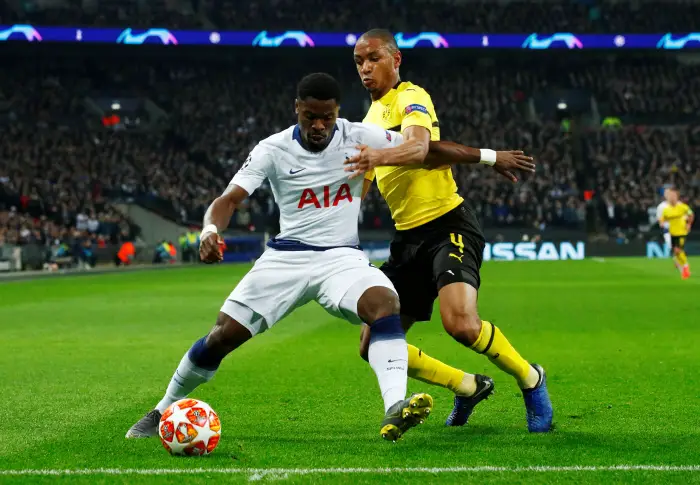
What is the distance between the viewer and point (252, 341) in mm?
12992

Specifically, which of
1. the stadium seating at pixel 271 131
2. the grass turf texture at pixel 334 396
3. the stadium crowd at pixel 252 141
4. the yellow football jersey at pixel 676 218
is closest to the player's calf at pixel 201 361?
the grass turf texture at pixel 334 396

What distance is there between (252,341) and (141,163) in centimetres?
3783

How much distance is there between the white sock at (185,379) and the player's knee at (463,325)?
1419 millimetres

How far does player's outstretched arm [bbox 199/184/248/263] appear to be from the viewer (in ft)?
18.1

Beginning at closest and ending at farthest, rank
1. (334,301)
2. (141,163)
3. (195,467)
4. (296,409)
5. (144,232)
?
(195,467) < (334,301) < (296,409) < (144,232) < (141,163)

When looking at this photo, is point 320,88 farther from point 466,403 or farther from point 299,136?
point 466,403

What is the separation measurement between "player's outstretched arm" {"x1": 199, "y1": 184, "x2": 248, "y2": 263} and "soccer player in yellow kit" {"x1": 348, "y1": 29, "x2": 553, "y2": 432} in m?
0.89

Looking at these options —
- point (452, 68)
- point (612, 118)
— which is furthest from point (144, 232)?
point (612, 118)

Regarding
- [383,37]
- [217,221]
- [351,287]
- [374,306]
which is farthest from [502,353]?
[383,37]

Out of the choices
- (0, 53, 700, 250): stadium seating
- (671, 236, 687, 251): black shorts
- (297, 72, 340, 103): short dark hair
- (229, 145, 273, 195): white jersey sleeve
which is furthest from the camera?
(0, 53, 700, 250): stadium seating

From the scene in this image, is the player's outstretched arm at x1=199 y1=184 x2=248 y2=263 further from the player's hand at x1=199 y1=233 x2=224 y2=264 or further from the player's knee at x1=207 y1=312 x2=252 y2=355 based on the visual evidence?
the player's knee at x1=207 y1=312 x2=252 y2=355

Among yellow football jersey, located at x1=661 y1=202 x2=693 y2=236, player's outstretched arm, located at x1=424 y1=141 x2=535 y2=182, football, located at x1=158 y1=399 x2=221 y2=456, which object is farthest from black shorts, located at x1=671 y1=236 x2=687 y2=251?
football, located at x1=158 y1=399 x2=221 y2=456

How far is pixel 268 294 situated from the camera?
596cm

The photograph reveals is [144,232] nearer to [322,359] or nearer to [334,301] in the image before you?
[322,359]
